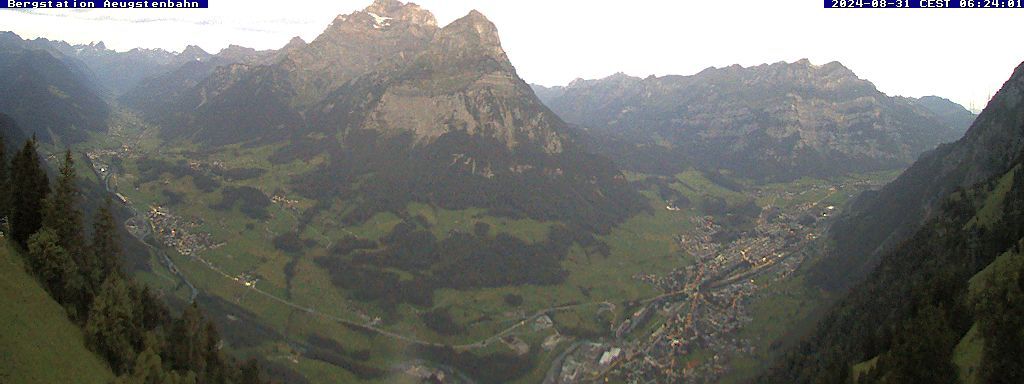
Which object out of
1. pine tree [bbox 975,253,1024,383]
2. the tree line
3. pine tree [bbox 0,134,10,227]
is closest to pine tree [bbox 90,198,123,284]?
the tree line

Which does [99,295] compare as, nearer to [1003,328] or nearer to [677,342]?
[1003,328]

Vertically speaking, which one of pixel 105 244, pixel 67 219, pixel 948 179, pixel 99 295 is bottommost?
pixel 99 295

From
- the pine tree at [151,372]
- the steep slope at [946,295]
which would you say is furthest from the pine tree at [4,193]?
the steep slope at [946,295]

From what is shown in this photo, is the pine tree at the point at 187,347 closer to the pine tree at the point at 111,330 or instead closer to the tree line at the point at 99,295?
the tree line at the point at 99,295

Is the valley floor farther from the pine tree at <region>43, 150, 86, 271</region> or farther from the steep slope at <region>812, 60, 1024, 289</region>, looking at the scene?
the pine tree at <region>43, 150, 86, 271</region>

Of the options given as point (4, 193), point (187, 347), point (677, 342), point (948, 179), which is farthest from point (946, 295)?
point (4, 193)

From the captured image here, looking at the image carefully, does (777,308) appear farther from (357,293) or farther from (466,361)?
(357,293)
